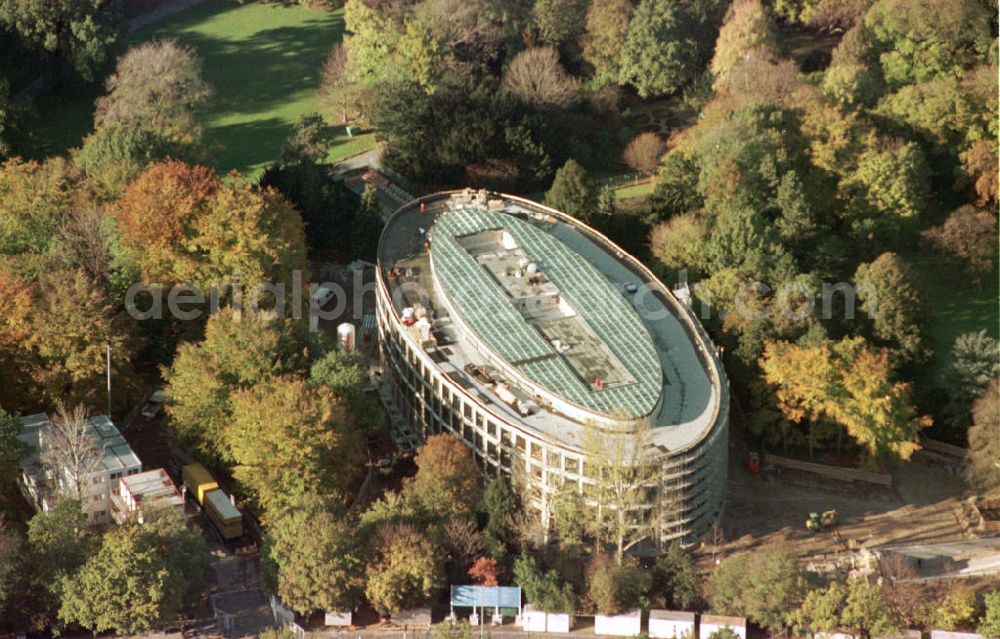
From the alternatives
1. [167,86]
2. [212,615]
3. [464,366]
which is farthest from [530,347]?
[167,86]

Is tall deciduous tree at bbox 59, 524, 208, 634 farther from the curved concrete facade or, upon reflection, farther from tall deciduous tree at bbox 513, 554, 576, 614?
the curved concrete facade

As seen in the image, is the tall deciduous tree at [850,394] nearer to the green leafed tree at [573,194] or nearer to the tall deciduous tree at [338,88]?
the green leafed tree at [573,194]

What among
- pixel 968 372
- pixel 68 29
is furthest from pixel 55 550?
pixel 68 29

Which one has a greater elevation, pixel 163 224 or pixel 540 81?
pixel 540 81

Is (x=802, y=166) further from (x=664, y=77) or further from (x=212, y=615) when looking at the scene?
(x=212, y=615)

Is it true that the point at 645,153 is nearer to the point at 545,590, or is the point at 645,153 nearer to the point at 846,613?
the point at 545,590

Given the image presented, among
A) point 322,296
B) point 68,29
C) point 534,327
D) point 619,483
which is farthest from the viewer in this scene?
point 68,29
